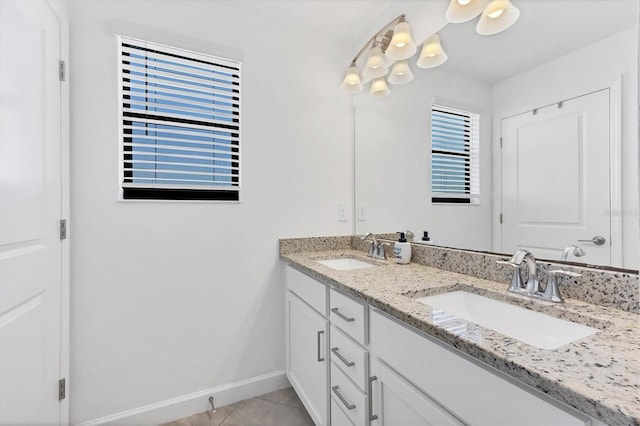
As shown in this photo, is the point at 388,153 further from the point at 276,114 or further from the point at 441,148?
the point at 276,114

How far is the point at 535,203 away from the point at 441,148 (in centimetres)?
56

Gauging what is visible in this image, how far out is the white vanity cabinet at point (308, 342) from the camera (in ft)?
4.62

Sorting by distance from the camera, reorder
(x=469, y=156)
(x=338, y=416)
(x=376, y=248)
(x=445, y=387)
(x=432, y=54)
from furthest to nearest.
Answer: (x=376, y=248), (x=432, y=54), (x=469, y=156), (x=338, y=416), (x=445, y=387)

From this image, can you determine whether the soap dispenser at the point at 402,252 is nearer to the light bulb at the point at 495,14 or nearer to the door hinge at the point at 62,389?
the light bulb at the point at 495,14

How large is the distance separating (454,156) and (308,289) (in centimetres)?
101

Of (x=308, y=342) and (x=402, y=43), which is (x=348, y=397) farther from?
(x=402, y=43)

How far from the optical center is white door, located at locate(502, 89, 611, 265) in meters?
0.92

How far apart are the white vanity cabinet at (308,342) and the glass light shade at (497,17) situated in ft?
4.36

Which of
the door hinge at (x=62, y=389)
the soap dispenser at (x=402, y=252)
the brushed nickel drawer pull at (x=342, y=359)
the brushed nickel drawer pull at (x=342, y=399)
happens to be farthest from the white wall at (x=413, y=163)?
the door hinge at (x=62, y=389)

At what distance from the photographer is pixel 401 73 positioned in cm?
176

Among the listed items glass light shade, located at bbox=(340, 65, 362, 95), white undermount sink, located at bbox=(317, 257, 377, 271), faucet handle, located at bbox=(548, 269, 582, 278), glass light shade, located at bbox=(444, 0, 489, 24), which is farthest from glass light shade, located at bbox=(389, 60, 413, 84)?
faucet handle, located at bbox=(548, 269, 582, 278)

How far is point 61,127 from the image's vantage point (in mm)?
1400

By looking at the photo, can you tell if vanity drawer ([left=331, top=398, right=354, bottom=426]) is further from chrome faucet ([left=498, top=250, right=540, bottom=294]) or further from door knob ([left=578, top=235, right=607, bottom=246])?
door knob ([left=578, top=235, right=607, bottom=246])

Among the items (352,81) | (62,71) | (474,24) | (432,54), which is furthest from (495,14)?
(62,71)
